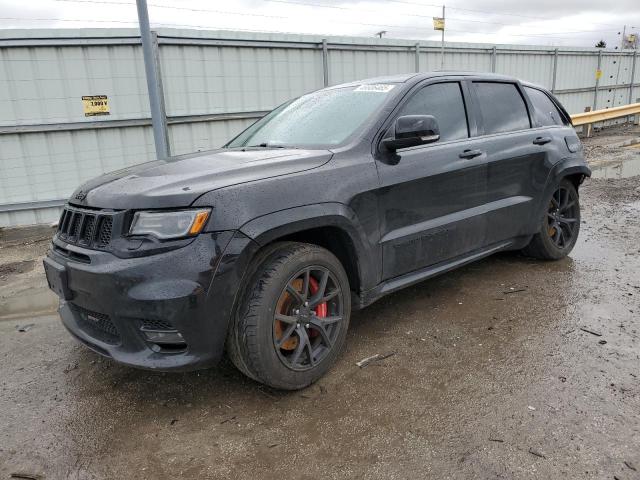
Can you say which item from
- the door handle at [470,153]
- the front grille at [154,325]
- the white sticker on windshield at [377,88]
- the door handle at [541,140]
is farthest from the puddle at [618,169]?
the front grille at [154,325]

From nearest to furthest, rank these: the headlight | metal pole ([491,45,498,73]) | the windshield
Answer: the headlight < the windshield < metal pole ([491,45,498,73])

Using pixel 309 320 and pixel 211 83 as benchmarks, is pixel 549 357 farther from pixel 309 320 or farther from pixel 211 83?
pixel 211 83

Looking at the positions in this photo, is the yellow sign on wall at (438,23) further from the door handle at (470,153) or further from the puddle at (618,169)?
the door handle at (470,153)

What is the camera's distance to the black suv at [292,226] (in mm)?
2352

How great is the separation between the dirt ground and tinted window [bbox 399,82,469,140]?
1353 mm

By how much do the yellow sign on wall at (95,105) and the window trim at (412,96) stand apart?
18.9 ft

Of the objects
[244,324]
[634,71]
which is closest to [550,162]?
[244,324]

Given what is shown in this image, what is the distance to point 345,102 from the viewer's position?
354 cm

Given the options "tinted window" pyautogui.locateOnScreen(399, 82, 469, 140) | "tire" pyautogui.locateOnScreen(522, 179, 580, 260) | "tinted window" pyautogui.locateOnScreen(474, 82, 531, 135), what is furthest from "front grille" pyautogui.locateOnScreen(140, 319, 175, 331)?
"tire" pyautogui.locateOnScreen(522, 179, 580, 260)

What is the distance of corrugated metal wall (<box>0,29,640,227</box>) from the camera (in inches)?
281

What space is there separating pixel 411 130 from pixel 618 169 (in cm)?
896

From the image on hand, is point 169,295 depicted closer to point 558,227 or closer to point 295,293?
point 295,293

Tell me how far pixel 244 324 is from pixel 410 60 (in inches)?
407

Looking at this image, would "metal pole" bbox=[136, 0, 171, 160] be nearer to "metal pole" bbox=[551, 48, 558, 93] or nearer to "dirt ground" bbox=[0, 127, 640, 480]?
"dirt ground" bbox=[0, 127, 640, 480]
